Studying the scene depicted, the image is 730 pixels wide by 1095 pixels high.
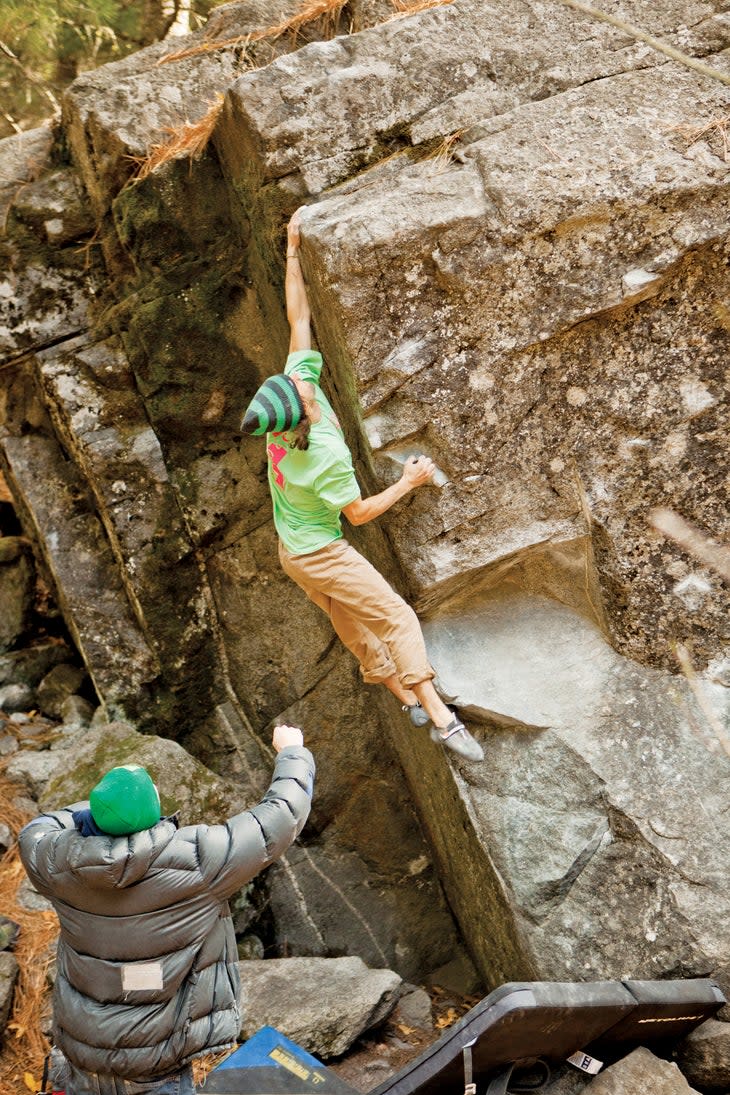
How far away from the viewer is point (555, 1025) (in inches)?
147

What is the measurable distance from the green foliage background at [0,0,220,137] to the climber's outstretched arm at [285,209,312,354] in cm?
399

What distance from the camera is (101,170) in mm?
6023

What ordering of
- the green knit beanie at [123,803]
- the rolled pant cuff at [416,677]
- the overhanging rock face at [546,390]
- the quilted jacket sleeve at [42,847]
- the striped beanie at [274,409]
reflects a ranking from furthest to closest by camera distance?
1. the rolled pant cuff at [416,677]
2. the overhanging rock face at [546,390]
3. the striped beanie at [274,409]
4. the quilted jacket sleeve at [42,847]
5. the green knit beanie at [123,803]

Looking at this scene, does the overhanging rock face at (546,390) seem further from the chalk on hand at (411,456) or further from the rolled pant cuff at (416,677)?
the rolled pant cuff at (416,677)

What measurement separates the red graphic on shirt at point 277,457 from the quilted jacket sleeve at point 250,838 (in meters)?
1.66

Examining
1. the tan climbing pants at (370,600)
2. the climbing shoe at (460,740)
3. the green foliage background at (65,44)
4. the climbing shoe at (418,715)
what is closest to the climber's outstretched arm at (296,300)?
the tan climbing pants at (370,600)

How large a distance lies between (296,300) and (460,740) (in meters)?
2.20

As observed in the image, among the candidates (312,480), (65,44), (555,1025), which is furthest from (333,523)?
(65,44)

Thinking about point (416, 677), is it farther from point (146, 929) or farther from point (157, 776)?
point (146, 929)

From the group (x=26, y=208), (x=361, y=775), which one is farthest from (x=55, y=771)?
(x=26, y=208)

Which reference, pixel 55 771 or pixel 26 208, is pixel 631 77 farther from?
pixel 55 771

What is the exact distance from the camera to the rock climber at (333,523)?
4.39 meters

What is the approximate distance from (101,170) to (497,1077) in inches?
207

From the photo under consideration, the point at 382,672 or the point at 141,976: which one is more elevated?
the point at 141,976
